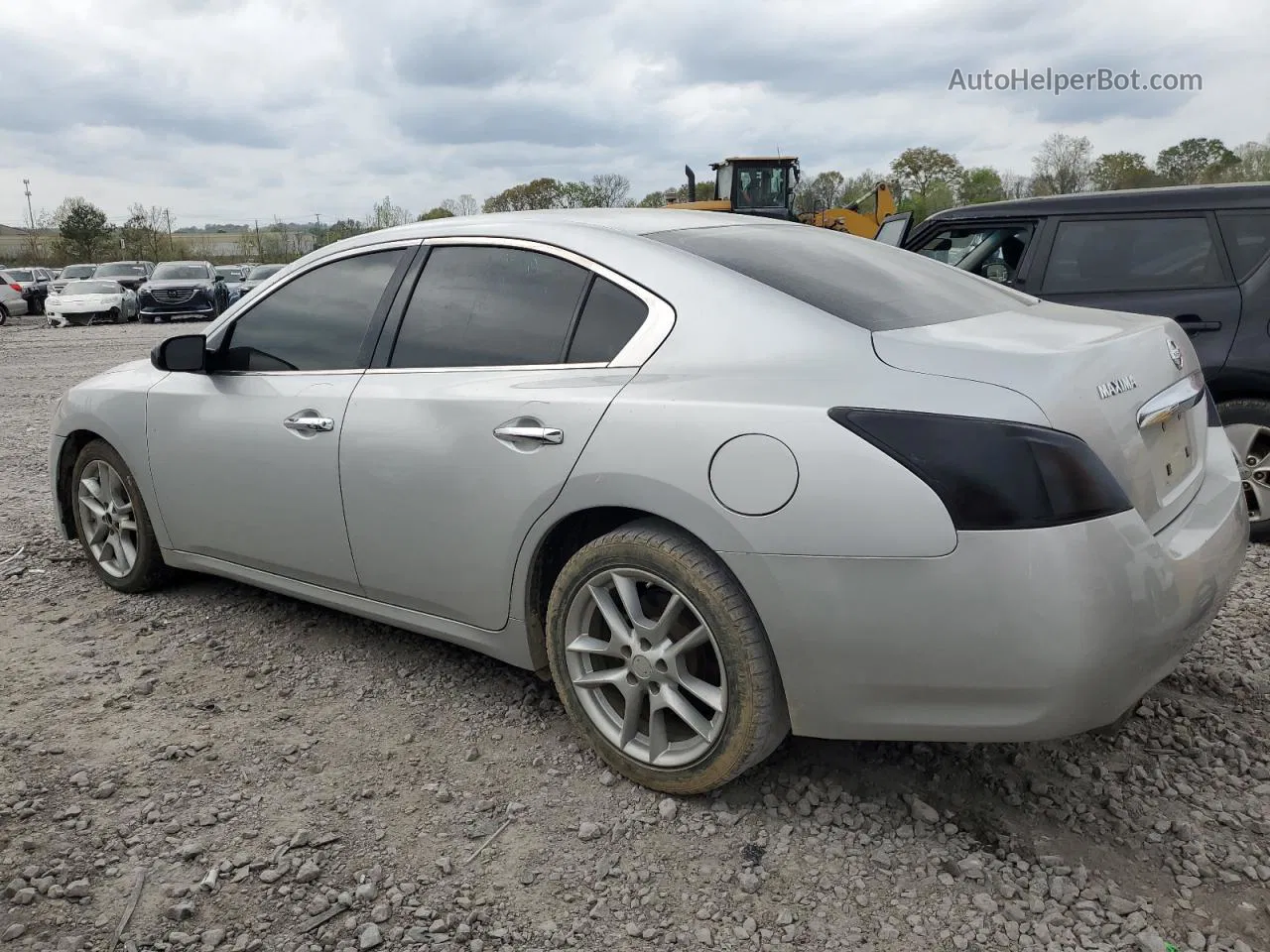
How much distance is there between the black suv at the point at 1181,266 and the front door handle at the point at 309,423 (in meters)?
3.73

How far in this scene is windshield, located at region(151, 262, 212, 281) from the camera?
28.4 meters

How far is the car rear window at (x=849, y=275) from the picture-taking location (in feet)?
8.87

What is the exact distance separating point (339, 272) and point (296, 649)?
56.7 inches

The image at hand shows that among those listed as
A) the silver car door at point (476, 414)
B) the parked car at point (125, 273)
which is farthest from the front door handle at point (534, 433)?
the parked car at point (125, 273)

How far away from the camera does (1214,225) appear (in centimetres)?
507

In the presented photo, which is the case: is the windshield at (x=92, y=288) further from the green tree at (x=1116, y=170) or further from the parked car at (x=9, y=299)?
the green tree at (x=1116, y=170)

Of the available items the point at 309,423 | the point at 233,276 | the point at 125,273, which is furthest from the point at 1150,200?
the point at 233,276

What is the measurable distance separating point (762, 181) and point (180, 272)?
55.5ft

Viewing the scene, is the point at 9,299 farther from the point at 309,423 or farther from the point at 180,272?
the point at 309,423

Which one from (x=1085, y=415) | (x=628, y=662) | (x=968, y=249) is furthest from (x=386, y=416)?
(x=968, y=249)

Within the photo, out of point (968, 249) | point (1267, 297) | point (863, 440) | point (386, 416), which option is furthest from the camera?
point (968, 249)

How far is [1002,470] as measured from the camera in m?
2.19

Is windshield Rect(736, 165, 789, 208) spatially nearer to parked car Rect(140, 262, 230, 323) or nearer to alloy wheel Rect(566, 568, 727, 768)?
parked car Rect(140, 262, 230, 323)

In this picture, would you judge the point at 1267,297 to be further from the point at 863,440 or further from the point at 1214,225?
the point at 863,440
